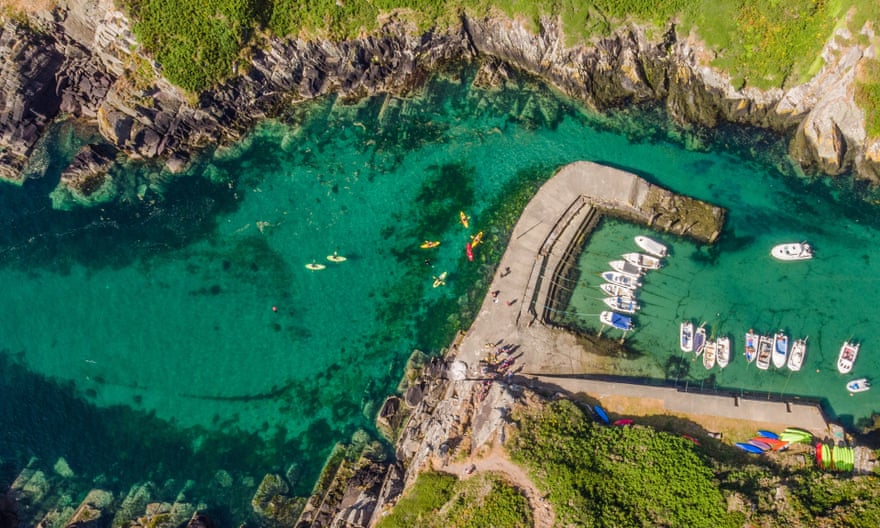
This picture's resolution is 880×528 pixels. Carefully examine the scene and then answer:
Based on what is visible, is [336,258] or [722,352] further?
[336,258]

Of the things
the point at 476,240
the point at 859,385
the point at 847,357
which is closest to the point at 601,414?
the point at 476,240

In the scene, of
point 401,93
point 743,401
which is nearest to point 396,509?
point 743,401

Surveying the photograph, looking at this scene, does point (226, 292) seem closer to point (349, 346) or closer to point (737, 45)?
point (349, 346)

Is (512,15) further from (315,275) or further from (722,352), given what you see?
(722,352)

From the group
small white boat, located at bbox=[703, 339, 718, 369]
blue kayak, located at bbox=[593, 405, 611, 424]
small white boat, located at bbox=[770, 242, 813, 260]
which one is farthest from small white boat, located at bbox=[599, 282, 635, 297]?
small white boat, located at bbox=[770, 242, 813, 260]

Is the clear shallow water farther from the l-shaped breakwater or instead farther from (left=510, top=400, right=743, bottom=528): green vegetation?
(left=510, top=400, right=743, bottom=528): green vegetation

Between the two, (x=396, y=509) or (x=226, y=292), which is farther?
(x=226, y=292)
